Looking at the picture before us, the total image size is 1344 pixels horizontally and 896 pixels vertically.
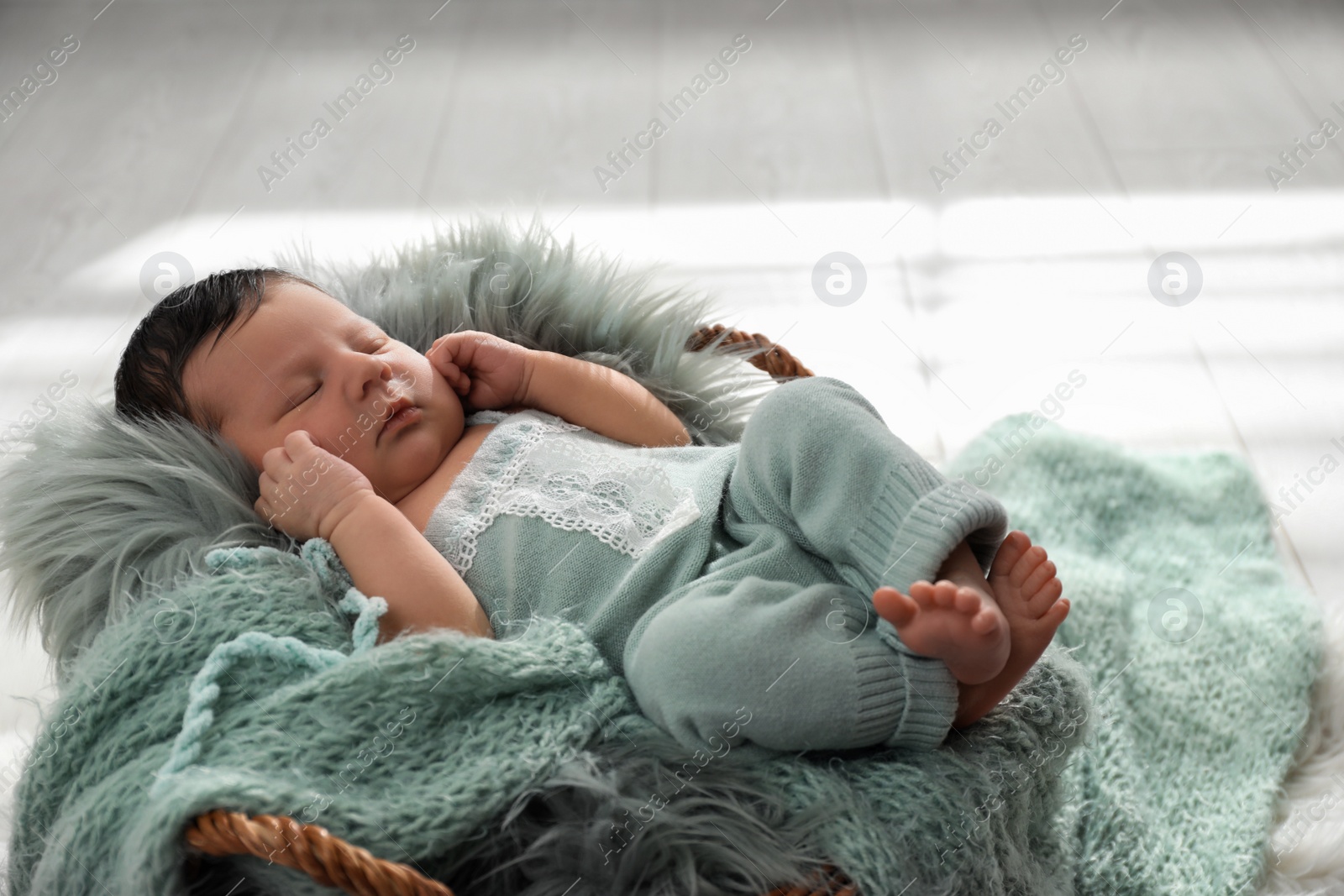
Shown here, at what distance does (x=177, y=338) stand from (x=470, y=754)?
601mm

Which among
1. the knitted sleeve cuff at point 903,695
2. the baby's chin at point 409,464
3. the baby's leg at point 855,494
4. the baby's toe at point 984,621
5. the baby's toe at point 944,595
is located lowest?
the knitted sleeve cuff at point 903,695

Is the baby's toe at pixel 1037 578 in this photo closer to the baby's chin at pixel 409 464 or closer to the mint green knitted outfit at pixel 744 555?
the mint green knitted outfit at pixel 744 555

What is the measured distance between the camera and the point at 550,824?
876mm

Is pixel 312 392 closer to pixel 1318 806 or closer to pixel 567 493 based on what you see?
pixel 567 493

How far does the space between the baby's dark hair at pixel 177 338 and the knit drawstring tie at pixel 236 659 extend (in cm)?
26

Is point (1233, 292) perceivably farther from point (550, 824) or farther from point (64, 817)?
point (64, 817)

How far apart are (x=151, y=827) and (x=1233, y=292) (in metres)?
1.98

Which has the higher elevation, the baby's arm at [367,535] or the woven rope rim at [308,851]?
the baby's arm at [367,535]

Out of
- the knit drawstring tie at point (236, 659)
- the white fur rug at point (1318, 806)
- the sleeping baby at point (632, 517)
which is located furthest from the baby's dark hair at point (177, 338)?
the white fur rug at point (1318, 806)

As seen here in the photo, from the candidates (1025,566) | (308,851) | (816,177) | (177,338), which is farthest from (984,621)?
(816,177)

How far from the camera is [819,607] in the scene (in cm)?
95

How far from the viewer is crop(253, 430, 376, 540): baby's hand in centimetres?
109

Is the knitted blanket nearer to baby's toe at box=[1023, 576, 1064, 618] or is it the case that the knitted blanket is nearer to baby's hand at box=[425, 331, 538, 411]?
baby's toe at box=[1023, 576, 1064, 618]

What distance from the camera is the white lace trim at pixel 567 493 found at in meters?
1.11
